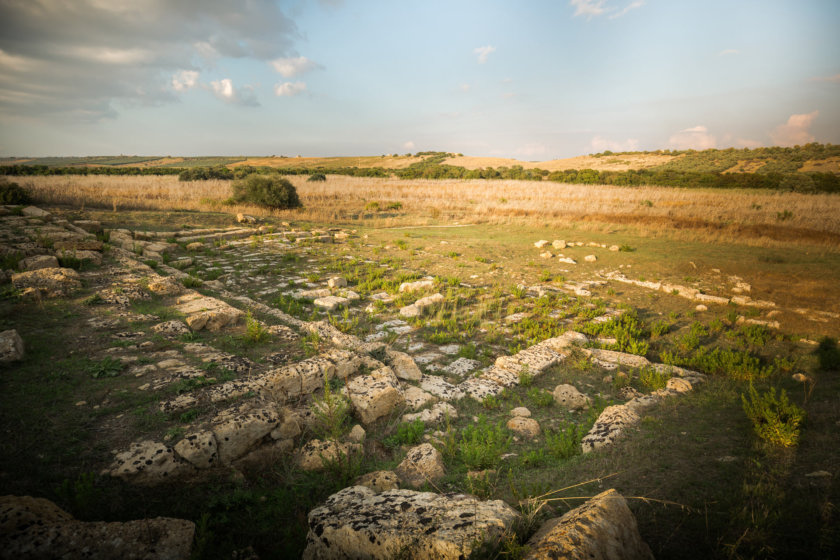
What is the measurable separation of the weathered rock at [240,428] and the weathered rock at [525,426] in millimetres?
2663

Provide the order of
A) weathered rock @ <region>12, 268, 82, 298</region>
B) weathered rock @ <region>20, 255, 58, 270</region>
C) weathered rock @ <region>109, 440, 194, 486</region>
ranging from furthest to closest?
weathered rock @ <region>20, 255, 58, 270</region> → weathered rock @ <region>12, 268, 82, 298</region> → weathered rock @ <region>109, 440, 194, 486</region>

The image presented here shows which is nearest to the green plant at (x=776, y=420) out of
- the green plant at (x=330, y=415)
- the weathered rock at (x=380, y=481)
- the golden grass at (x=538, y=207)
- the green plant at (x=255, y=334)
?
the weathered rock at (x=380, y=481)

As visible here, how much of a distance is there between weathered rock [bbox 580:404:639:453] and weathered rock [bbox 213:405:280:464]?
3222mm

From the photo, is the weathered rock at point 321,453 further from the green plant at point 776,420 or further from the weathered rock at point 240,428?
the green plant at point 776,420

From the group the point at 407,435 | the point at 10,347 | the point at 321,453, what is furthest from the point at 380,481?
the point at 10,347

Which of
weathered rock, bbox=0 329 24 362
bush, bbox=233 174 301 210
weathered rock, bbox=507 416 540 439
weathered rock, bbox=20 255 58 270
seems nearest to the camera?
weathered rock, bbox=0 329 24 362

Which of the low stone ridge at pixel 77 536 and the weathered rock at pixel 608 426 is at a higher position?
the low stone ridge at pixel 77 536

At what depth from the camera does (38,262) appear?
665cm

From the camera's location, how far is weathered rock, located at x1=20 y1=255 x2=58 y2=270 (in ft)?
21.4

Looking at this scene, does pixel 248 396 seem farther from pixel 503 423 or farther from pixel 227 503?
pixel 503 423

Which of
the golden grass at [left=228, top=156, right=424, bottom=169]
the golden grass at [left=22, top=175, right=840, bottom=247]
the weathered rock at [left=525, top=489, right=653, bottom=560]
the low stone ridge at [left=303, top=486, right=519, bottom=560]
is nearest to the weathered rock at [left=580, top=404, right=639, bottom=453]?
the weathered rock at [left=525, top=489, right=653, bottom=560]

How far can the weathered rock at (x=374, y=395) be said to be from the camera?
159 inches

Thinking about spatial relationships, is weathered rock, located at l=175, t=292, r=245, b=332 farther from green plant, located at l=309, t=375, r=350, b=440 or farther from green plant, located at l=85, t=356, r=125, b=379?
green plant, located at l=309, t=375, r=350, b=440

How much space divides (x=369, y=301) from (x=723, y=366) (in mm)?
6787
